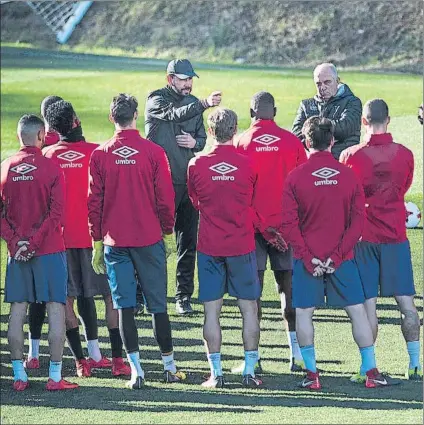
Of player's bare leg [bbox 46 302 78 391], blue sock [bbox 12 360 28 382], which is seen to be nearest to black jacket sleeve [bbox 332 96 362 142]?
player's bare leg [bbox 46 302 78 391]

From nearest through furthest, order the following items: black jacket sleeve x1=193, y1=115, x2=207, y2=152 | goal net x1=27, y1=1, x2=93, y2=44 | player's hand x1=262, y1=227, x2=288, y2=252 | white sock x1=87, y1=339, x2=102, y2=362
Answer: player's hand x1=262, y1=227, x2=288, y2=252
white sock x1=87, y1=339, x2=102, y2=362
black jacket sleeve x1=193, y1=115, x2=207, y2=152
goal net x1=27, y1=1, x2=93, y2=44

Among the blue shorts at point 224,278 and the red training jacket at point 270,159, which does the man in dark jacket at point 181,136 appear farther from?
the blue shorts at point 224,278

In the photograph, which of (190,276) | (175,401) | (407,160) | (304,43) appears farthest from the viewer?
(304,43)

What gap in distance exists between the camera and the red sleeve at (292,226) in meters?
7.01

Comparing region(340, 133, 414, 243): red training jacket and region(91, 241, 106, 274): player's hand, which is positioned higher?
region(340, 133, 414, 243): red training jacket

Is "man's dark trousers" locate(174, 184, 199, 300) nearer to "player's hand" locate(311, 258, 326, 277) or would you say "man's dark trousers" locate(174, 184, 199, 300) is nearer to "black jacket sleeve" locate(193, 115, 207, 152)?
"black jacket sleeve" locate(193, 115, 207, 152)

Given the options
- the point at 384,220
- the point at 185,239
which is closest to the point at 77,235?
the point at 384,220

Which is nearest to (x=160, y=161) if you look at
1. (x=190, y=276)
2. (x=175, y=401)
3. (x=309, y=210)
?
(x=309, y=210)

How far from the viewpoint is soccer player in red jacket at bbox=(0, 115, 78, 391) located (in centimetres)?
715

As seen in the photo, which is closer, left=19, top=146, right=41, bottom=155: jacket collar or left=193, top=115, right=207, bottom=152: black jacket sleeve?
left=19, top=146, right=41, bottom=155: jacket collar

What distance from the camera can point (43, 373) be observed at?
7.65 metres

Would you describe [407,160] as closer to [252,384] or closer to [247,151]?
[247,151]

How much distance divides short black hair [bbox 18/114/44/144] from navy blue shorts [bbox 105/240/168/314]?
28.0 inches

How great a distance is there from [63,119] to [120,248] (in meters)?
0.80
